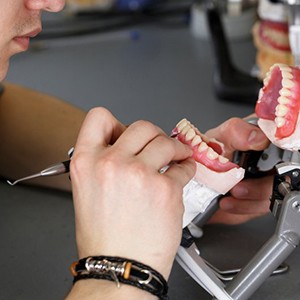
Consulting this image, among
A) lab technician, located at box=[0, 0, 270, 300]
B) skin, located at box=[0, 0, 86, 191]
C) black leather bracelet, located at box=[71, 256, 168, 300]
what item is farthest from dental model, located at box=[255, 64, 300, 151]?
skin, located at box=[0, 0, 86, 191]

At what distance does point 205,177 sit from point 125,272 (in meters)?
0.17

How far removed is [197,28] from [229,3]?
20 cm

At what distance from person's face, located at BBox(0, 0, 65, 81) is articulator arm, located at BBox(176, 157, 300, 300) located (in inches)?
12.9

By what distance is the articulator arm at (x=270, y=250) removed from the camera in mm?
736

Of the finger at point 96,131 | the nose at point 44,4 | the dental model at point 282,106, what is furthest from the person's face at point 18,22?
the dental model at point 282,106

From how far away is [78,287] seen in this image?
2.23 feet

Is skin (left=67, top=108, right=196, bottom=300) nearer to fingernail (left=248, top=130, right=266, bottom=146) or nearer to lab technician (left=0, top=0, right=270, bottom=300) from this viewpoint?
lab technician (left=0, top=0, right=270, bottom=300)

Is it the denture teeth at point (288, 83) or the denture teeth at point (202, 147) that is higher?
the denture teeth at point (288, 83)

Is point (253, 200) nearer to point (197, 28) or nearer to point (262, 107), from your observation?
point (262, 107)

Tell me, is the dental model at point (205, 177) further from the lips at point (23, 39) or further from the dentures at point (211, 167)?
the lips at point (23, 39)

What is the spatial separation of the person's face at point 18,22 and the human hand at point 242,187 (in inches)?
10.8

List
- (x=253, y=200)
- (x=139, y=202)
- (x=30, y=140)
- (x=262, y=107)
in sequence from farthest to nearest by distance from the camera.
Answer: (x=30, y=140) < (x=253, y=200) < (x=262, y=107) < (x=139, y=202)

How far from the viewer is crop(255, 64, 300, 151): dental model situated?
29.6 inches

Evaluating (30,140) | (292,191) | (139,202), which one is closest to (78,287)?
(139,202)
